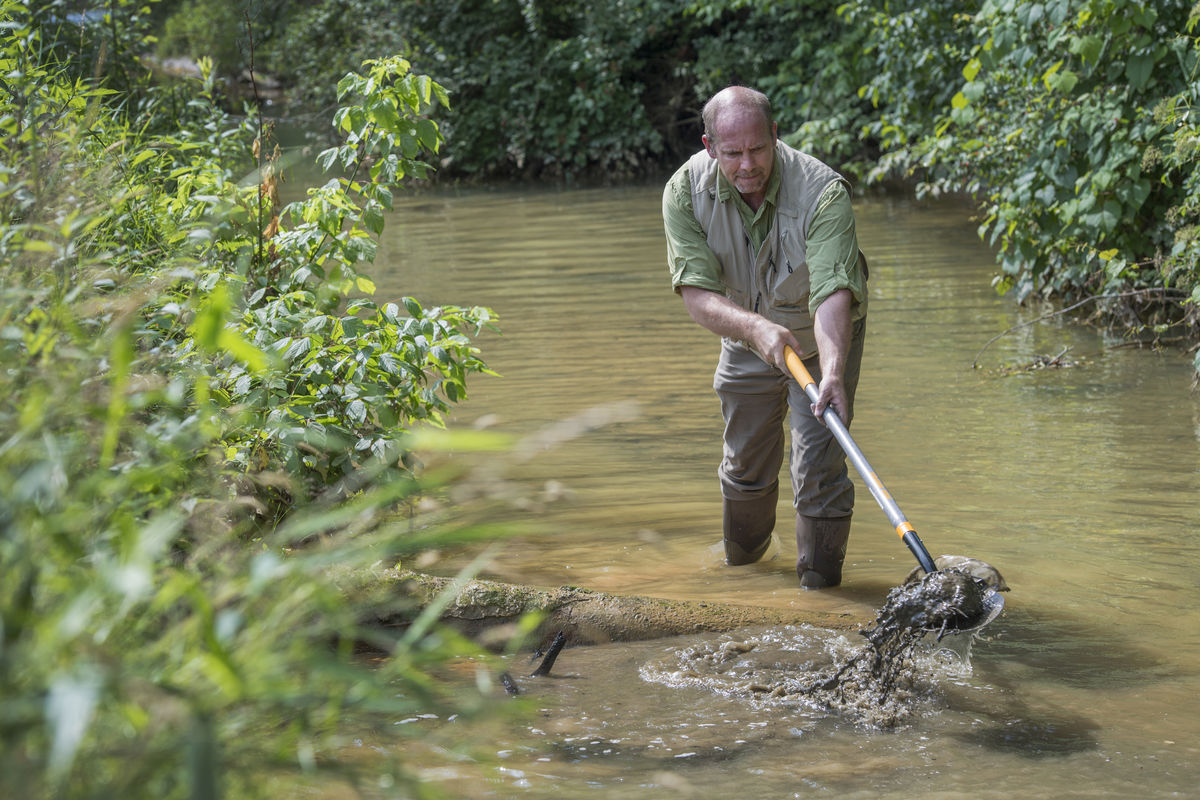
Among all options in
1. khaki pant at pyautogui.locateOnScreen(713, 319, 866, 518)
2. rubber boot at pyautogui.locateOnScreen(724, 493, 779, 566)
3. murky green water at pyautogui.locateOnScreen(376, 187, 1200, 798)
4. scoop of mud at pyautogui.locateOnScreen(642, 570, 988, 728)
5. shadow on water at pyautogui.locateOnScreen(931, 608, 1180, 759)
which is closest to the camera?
murky green water at pyautogui.locateOnScreen(376, 187, 1200, 798)

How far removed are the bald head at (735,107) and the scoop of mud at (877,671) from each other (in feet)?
5.57

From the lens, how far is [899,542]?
199 inches

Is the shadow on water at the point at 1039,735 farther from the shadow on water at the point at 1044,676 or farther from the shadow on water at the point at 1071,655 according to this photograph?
the shadow on water at the point at 1071,655

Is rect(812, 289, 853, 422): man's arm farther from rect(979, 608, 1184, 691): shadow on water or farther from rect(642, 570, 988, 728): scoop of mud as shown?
rect(979, 608, 1184, 691): shadow on water

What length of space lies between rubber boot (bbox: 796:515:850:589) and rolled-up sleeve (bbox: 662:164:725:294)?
952mm

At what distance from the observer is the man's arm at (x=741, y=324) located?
4.09 meters

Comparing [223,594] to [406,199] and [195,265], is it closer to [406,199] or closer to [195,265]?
[195,265]

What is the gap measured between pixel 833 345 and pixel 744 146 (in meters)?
0.76

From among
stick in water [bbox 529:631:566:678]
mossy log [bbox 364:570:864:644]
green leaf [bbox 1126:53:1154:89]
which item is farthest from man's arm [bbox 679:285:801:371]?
green leaf [bbox 1126:53:1154:89]

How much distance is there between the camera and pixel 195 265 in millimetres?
3773

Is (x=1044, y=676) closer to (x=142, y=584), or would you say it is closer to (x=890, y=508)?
(x=890, y=508)

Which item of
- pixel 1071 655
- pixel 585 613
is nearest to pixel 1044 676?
pixel 1071 655

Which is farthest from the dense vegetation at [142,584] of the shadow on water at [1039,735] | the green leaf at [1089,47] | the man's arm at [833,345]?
the green leaf at [1089,47]

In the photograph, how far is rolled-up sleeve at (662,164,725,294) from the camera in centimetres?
443
